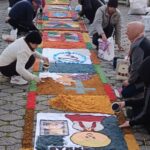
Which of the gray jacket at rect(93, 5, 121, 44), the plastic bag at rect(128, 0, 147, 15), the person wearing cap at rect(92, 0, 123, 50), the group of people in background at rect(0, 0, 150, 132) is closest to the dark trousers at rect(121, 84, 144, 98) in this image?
the group of people in background at rect(0, 0, 150, 132)

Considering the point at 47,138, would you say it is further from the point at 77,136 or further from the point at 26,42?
the point at 26,42

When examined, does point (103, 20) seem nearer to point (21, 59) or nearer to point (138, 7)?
point (21, 59)

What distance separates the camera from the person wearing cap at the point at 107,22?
783cm

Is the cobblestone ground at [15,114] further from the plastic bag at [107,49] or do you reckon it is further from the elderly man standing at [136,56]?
the elderly man standing at [136,56]

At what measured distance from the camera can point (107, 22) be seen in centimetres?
809

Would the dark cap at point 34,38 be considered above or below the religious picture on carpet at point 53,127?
above

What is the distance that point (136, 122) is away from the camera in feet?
15.6

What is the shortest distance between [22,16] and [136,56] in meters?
4.29

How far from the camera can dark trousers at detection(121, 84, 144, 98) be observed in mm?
5302

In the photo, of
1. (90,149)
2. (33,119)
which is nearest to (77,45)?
(33,119)

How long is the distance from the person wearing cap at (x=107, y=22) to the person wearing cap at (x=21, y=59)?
2083 mm

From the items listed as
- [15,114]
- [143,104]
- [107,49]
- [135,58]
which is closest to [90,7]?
[107,49]

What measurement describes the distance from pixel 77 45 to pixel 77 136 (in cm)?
405

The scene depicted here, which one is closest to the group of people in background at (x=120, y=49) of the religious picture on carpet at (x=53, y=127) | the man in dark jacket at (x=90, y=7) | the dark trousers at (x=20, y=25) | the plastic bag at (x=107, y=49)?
the plastic bag at (x=107, y=49)
